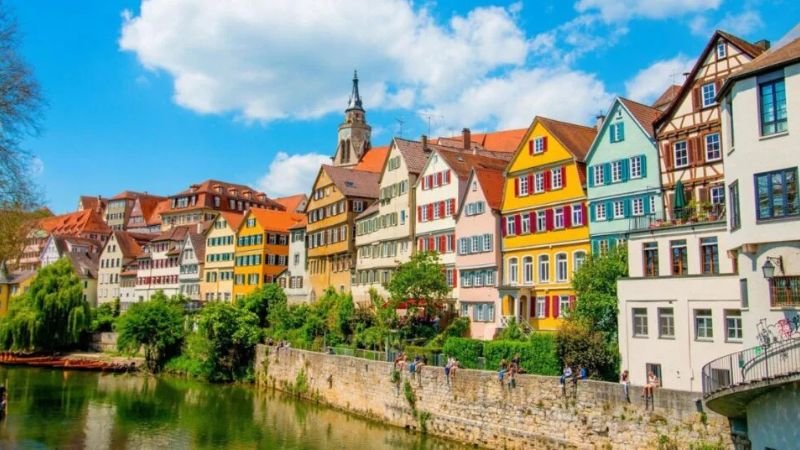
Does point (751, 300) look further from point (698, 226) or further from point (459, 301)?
point (459, 301)

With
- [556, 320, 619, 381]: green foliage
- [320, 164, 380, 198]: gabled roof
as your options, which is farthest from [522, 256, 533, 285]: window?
[320, 164, 380, 198]: gabled roof

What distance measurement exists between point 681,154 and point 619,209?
3985 millimetres

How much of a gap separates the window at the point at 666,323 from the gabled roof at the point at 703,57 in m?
10.7

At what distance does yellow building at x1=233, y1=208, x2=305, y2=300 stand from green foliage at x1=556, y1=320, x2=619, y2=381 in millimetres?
45973

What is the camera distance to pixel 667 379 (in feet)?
86.6

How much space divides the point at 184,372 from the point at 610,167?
37.0 meters

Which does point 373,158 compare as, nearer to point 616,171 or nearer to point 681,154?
point 616,171

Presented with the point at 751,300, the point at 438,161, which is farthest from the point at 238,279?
the point at 751,300

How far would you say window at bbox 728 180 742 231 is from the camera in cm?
2120

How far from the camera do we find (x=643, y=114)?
3581cm

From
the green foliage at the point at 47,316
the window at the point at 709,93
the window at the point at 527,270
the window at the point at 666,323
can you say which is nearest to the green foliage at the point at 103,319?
the green foliage at the point at 47,316

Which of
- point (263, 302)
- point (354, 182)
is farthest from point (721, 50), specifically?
point (263, 302)

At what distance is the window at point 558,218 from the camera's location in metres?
38.8

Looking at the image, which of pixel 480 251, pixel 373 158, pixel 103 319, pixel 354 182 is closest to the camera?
pixel 480 251
